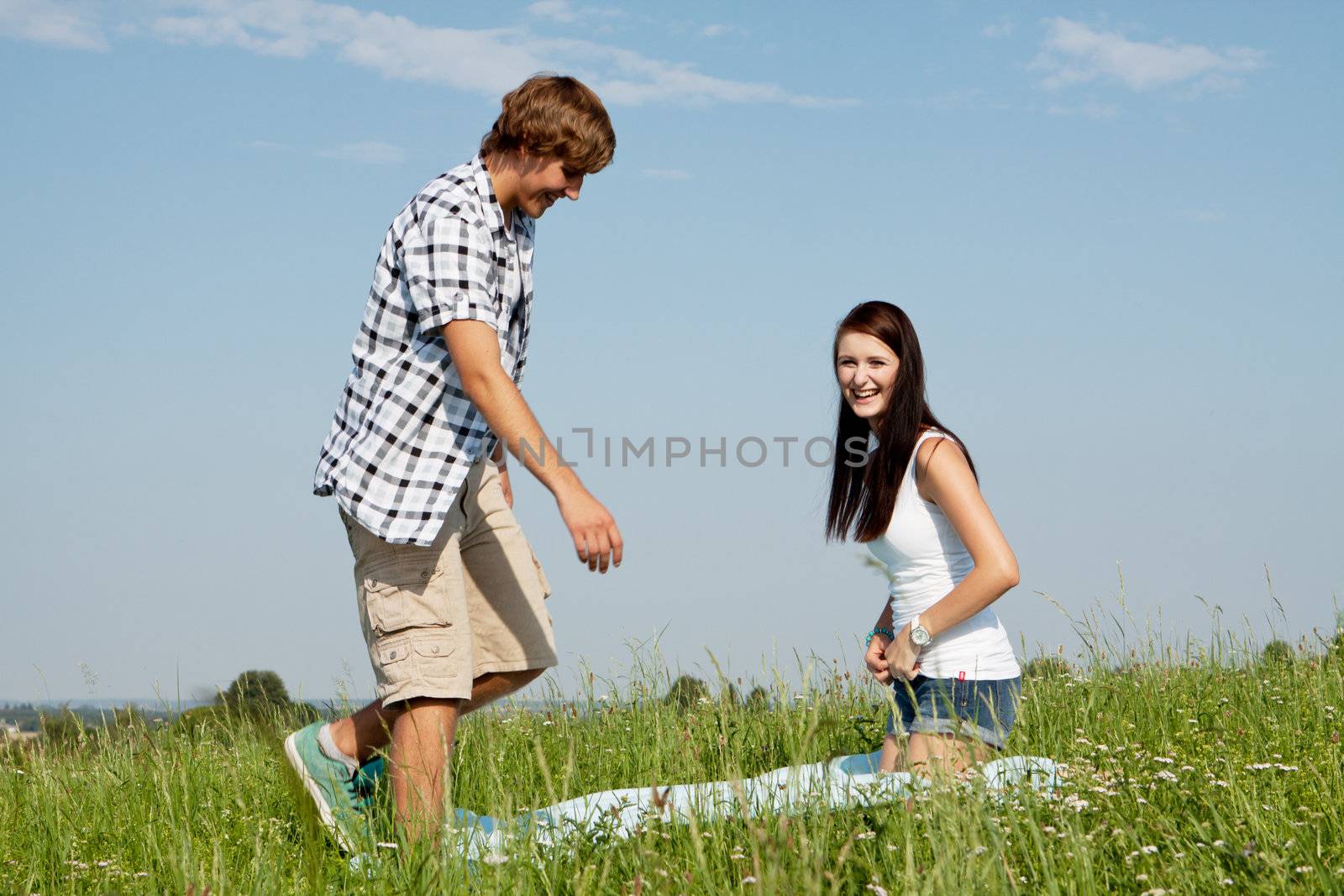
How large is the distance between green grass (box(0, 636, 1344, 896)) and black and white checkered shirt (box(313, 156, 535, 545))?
0.94 meters

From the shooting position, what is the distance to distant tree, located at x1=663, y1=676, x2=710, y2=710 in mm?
5879

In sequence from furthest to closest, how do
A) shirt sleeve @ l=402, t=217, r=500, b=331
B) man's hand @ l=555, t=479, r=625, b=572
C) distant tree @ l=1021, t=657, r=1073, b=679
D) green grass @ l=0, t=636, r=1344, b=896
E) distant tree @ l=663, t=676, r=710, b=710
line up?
distant tree @ l=1021, t=657, r=1073, b=679 → distant tree @ l=663, t=676, r=710, b=710 → shirt sleeve @ l=402, t=217, r=500, b=331 → man's hand @ l=555, t=479, r=625, b=572 → green grass @ l=0, t=636, r=1344, b=896

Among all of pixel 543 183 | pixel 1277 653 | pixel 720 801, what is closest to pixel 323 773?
pixel 720 801

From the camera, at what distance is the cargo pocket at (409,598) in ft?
12.9

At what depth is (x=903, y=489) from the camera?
4188mm

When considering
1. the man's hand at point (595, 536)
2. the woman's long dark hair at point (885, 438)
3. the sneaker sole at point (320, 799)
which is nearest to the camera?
the man's hand at point (595, 536)

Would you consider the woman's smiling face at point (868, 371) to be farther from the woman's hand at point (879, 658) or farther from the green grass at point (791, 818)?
the green grass at point (791, 818)

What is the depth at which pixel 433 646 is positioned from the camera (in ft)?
12.9

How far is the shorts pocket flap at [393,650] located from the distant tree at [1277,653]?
5.01 meters

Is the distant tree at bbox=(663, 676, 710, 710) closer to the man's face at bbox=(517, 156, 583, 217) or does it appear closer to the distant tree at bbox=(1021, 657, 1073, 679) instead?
the distant tree at bbox=(1021, 657, 1073, 679)

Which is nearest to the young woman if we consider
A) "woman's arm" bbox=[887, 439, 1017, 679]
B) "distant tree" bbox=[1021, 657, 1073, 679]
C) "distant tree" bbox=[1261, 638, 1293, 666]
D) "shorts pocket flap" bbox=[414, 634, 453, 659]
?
"woman's arm" bbox=[887, 439, 1017, 679]

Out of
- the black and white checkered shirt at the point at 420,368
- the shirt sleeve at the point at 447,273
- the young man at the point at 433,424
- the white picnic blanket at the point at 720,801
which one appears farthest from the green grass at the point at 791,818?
the shirt sleeve at the point at 447,273

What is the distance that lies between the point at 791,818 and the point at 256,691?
5.13 metres

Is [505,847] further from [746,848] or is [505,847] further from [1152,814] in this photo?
[1152,814]
